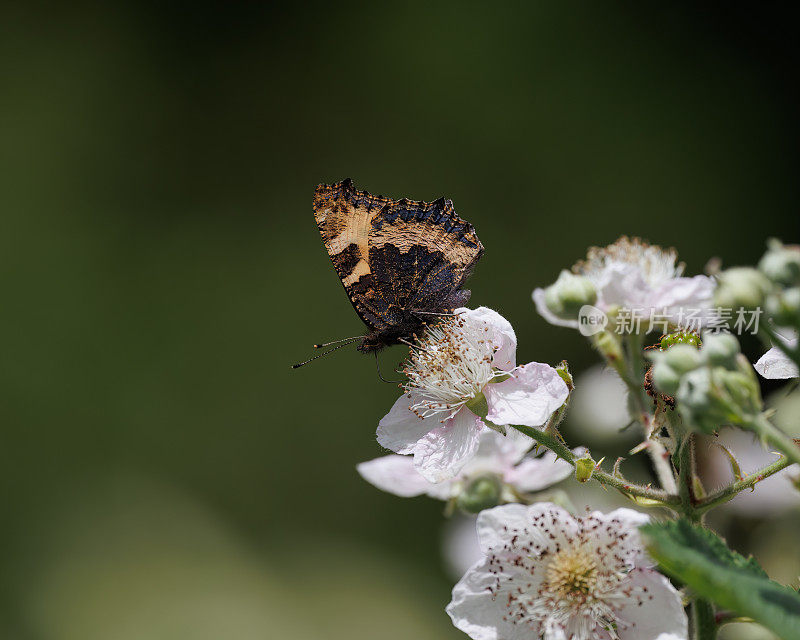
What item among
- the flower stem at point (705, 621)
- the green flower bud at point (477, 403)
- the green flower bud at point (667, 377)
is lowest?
the flower stem at point (705, 621)

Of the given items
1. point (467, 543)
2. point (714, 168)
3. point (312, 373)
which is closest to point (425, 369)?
point (467, 543)

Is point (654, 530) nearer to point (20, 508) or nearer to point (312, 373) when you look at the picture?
point (312, 373)

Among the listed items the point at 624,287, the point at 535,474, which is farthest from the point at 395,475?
the point at 624,287

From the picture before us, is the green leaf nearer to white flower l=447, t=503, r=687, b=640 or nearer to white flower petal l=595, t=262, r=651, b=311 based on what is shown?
white flower l=447, t=503, r=687, b=640

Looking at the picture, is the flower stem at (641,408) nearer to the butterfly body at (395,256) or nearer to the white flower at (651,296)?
the white flower at (651,296)

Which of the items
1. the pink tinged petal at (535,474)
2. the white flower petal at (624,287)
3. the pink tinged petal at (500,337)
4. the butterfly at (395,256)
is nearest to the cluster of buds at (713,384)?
the white flower petal at (624,287)

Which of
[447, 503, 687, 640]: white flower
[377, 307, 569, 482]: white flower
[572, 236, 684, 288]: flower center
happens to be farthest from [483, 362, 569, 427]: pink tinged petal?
[572, 236, 684, 288]: flower center

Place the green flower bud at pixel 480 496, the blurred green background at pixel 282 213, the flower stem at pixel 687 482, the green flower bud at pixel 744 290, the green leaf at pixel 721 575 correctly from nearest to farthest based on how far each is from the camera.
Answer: the green leaf at pixel 721 575, the green flower bud at pixel 744 290, the flower stem at pixel 687 482, the green flower bud at pixel 480 496, the blurred green background at pixel 282 213
